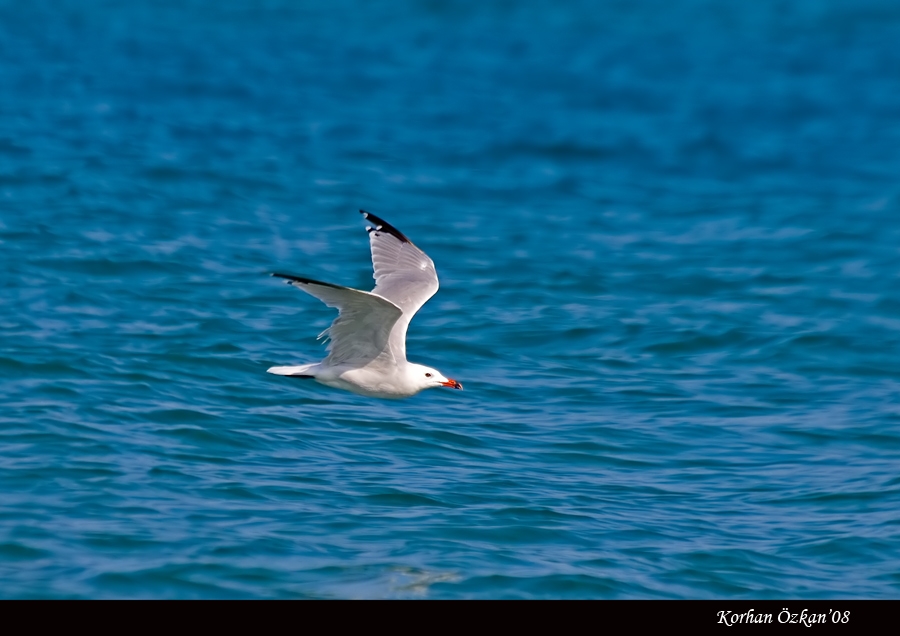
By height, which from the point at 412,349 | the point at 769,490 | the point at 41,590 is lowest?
the point at 41,590

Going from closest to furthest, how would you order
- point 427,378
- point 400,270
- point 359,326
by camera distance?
1. point 359,326
2. point 427,378
3. point 400,270

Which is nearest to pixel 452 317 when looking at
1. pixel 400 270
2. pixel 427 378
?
pixel 400 270

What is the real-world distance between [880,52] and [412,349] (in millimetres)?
18518

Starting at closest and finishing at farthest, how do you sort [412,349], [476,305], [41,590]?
Result: 1. [41,590]
2. [412,349]
3. [476,305]

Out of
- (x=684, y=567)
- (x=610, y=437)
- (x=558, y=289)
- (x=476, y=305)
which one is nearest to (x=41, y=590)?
(x=684, y=567)

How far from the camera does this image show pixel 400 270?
35.4 feet

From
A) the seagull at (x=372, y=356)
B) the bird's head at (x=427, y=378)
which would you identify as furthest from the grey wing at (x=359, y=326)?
the bird's head at (x=427, y=378)

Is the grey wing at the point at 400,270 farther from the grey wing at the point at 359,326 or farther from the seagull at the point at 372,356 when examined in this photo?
the grey wing at the point at 359,326

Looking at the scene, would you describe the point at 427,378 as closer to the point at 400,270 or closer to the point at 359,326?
the point at 359,326

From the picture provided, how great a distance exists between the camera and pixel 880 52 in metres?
27.7

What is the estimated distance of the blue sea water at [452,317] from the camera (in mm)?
8984

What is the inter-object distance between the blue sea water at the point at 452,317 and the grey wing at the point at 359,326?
0.90m

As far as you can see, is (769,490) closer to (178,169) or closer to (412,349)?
(412,349)

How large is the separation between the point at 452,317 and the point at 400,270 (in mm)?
3380
